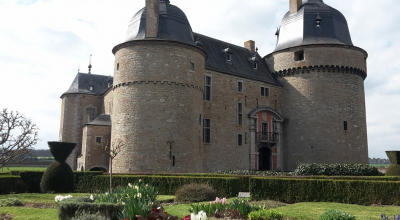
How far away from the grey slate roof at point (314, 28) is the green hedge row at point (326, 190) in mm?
20058

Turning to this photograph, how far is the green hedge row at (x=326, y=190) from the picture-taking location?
43.1 ft

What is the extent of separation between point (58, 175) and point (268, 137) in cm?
1781

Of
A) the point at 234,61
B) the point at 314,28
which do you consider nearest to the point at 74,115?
the point at 234,61

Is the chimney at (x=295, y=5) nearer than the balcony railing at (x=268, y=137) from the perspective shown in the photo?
No

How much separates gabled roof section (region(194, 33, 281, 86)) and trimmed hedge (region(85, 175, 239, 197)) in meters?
12.1

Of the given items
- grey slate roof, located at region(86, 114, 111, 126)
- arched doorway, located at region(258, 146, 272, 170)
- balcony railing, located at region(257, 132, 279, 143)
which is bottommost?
arched doorway, located at region(258, 146, 272, 170)

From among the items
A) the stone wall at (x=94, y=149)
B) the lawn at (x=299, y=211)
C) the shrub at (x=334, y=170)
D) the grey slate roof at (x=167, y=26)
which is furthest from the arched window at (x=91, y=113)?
the lawn at (x=299, y=211)

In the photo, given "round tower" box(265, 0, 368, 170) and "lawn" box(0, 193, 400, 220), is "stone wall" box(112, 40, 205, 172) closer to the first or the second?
"lawn" box(0, 193, 400, 220)

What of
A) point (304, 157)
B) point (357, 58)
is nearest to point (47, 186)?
point (304, 157)

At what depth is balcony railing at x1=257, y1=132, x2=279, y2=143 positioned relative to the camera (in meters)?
30.2

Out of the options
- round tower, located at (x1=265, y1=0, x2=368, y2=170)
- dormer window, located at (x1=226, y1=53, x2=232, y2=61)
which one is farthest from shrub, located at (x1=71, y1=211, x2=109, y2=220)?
round tower, located at (x1=265, y1=0, x2=368, y2=170)

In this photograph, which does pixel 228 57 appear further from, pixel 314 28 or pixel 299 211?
pixel 299 211

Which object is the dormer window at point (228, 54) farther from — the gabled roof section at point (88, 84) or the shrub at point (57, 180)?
the shrub at point (57, 180)

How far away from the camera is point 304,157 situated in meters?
30.8
